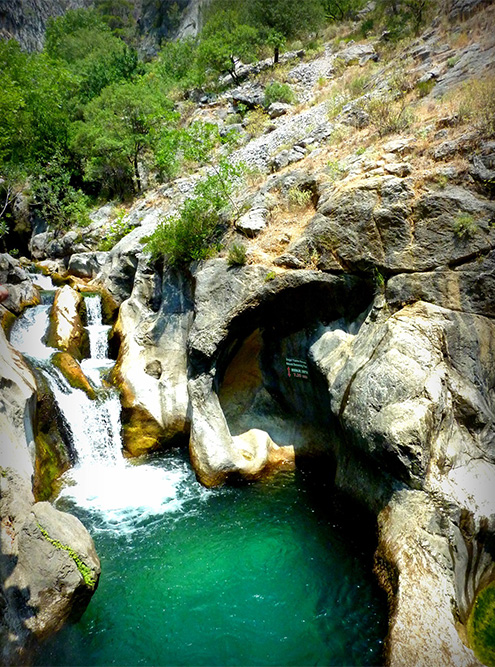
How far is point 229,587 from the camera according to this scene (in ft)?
23.8

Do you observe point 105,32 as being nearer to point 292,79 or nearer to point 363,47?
point 292,79

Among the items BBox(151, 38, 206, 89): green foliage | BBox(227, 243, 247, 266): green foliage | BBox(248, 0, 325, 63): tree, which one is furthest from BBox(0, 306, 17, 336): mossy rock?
BBox(248, 0, 325, 63): tree

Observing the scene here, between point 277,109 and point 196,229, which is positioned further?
point 277,109

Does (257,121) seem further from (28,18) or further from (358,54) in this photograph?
(28,18)

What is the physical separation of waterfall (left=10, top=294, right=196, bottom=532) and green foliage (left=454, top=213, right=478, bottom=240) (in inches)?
335

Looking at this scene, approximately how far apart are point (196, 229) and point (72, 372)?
5819 millimetres

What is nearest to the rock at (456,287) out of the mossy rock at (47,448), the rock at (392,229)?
the rock at (392,229)

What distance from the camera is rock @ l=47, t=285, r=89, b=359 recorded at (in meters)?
13.5

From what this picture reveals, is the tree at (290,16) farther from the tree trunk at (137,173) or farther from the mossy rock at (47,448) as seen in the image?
the mossy rock at (47,448)

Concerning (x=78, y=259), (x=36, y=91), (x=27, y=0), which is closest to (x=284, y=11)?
(x=36, y=91)

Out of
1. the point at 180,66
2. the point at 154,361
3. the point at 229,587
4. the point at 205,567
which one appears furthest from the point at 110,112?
the point at 229,587

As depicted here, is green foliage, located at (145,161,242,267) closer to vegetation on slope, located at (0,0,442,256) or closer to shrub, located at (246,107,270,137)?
shrub, located at (246,107,270,137)

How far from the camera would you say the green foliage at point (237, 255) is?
10969mm

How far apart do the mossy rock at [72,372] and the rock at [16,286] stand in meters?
3.63
